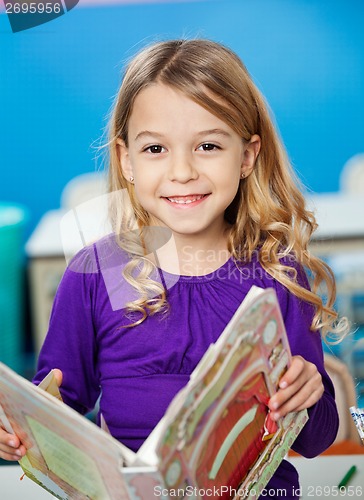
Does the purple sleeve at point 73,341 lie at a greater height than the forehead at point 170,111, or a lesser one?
lesser

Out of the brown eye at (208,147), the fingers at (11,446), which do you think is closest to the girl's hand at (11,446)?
the fingers at (11,446)

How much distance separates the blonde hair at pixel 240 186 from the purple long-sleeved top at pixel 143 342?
0.6 inches

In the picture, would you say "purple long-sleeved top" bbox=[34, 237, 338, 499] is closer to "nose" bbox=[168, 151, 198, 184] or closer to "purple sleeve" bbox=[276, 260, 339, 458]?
"purple sleeve" bbox=[276, 260, 339, 458]

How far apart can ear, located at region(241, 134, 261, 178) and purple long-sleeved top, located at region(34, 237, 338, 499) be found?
4.0 inches

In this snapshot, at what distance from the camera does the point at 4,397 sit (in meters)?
0.66

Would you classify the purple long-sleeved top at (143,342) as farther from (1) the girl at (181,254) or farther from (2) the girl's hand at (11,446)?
(2) the girl's hand at (11,446)

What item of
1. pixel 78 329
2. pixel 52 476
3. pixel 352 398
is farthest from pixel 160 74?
pixel 352 398

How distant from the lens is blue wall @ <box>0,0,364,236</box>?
78.2 inches

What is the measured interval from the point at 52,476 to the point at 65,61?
4.85ft

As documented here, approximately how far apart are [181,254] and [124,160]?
0.39 ft

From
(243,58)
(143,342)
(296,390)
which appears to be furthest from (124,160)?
(243,58)

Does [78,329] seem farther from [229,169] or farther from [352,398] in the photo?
[352,398]

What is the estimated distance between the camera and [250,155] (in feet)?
2.90

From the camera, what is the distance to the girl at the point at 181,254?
81 centimetres
